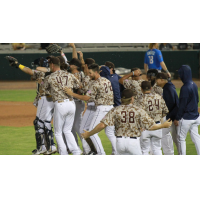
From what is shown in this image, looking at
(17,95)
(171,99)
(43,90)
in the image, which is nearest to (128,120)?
(171,99)

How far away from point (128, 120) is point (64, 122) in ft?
6.37

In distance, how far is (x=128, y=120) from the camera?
5.11 meters

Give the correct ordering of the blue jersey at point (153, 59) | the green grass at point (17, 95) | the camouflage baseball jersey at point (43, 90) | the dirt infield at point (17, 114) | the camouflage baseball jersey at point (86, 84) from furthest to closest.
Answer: the green grass at point (17, 95) → the dirt infield at point (17, 114) → the blue jersey at point (153, 59) → the camouflage baseball jersey at point (86, 84) → the camouflage baseball jersey at point (43, 90)

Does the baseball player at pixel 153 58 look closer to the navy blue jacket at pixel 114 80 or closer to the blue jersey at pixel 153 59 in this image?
the blue jersey at pixel 153 59

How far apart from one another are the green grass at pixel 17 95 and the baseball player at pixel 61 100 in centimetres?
1058

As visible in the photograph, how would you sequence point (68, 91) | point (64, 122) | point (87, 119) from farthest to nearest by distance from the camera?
1. point (87, 119)
2. point (64, 122)
3. point (68, 91)

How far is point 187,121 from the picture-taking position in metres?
6.34

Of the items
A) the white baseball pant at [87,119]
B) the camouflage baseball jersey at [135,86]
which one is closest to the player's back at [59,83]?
the white baseball pant at [87,119]

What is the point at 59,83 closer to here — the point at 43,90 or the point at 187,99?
the point at 43,90

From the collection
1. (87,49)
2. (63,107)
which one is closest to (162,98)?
(63,107)

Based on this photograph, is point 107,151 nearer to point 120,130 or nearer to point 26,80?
point 120,130

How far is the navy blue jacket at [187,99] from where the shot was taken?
621cm

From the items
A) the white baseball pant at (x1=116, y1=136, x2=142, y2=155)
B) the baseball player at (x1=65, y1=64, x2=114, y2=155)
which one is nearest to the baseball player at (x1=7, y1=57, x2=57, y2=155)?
the baseball player at (x1=65, y1=64, x2=114, y2=155)

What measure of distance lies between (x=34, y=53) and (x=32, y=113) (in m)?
9.66
